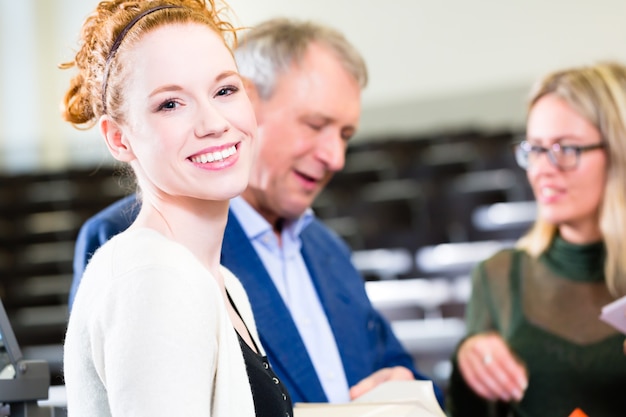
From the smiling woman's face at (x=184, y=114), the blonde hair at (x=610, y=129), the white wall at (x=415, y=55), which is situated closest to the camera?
the smiling woman's face at (x=184, y=114)

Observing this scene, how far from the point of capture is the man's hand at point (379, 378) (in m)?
1.63

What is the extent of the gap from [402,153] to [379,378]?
14.8ft

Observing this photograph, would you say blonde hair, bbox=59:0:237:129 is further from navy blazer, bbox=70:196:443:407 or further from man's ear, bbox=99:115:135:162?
navy blazer, bbox=70:196:443:407

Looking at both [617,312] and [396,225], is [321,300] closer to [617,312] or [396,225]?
[617,312]

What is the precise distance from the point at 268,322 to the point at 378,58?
6.80m

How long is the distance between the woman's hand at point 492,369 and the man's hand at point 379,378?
219mm

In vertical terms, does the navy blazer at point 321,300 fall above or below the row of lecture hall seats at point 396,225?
above

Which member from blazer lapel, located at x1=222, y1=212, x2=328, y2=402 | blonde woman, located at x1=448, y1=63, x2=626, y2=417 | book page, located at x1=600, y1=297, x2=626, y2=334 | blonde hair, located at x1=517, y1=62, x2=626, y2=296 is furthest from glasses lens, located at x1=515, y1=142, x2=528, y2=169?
blazer lapel, located at x1=222, y1=212, x2=328, y2=402

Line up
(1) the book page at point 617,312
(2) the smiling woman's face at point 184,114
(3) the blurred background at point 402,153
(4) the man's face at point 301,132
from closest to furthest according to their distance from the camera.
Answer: (2) the smiling woman's face at point 184,114
(1) the book page at point 617,312
(4) the man's face at point 301,132
(3) the blurred background at point 402,153

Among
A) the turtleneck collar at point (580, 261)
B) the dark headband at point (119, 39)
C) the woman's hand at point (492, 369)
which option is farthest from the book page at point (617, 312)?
the dark headband at point (119, 39)

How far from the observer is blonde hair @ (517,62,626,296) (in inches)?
79.8

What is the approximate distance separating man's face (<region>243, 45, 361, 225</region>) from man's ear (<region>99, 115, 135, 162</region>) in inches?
32.0

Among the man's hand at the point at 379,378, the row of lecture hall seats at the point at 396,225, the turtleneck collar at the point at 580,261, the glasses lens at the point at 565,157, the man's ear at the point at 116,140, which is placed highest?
the man's ear at the point at 116,140

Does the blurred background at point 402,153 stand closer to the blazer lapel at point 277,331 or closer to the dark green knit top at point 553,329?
the blazer lapel at point 277,331
